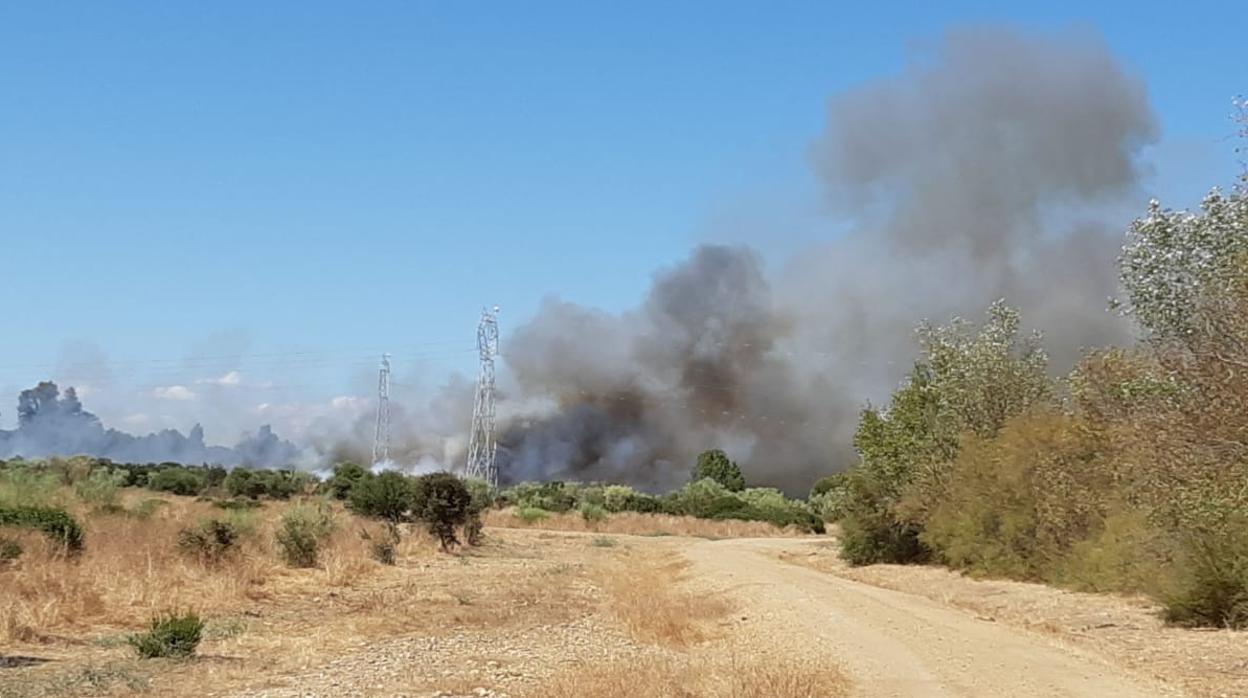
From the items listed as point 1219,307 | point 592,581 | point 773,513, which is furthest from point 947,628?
point 773,513

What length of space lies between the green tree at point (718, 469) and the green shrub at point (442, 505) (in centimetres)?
10105

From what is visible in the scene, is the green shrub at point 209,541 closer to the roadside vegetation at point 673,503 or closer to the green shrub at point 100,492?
the green shrub at point 100,492

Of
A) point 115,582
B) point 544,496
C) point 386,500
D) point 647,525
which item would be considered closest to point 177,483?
point 647,525

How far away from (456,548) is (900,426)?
62.0 ft

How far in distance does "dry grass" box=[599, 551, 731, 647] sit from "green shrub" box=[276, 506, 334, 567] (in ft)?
26.9

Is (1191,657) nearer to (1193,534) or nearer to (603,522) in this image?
(1193,534)

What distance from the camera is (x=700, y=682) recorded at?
14617 mm

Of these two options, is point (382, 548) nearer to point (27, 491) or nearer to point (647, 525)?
point (27, 491)

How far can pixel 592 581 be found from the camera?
3606cm

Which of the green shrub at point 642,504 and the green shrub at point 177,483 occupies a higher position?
the green shrub at point 642,504

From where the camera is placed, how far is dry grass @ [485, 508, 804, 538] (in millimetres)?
86000

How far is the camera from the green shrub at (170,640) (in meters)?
16.4

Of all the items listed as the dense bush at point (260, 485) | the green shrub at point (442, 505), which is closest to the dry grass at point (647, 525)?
the dense bush at point (260, 485)

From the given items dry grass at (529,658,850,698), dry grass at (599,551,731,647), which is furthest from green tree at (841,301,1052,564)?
dry grass at (529,658,850,698)
